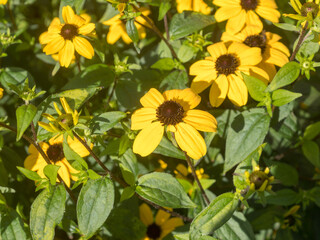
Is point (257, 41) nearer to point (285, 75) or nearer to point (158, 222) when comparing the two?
point (285, 75)

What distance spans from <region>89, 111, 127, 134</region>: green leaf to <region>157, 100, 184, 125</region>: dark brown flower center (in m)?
0.13

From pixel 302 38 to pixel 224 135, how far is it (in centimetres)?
55

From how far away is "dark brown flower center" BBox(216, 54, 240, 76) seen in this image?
1567 millimetres

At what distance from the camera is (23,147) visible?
6.69 feet

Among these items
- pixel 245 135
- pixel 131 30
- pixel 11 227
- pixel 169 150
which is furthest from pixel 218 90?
pixel 11 227

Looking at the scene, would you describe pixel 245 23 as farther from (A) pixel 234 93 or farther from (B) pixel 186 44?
(A) pixel 234 93

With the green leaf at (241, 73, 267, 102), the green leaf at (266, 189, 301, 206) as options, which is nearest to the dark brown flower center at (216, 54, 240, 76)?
the green leaf at (241, 73, 267, 102)

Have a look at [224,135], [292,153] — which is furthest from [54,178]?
[292,153]

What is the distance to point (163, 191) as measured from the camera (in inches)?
56.8

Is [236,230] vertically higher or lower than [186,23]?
lower

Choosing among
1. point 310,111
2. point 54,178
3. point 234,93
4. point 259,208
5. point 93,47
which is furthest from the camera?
point 310,111

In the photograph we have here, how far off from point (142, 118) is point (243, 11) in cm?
74

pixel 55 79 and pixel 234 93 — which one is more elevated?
pixel 234 93

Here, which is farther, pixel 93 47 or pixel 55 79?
pixel 55 79
